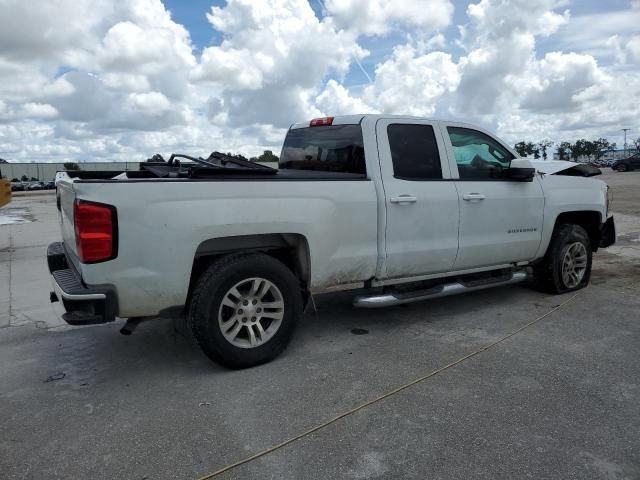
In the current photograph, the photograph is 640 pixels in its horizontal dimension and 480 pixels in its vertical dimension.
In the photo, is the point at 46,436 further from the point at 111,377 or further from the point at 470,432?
the point at 470,432

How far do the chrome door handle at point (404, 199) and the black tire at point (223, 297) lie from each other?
3.59ft

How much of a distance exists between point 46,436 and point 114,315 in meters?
0.78

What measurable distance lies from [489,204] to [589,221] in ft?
6.55

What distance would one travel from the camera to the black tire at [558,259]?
225 inches

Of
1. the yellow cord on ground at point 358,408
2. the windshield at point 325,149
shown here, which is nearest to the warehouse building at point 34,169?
the windshield at point 325,149

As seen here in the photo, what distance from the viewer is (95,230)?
3.21m

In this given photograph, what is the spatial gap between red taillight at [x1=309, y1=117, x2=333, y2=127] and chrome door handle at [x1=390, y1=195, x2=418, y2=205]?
1.03 meters

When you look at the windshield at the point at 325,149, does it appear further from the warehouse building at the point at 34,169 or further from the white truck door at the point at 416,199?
the warehouse building at the point at 34,169

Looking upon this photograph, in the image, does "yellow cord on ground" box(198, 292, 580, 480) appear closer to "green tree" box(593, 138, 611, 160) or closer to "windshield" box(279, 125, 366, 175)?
"windshield" box(279, 125, 366, 175)

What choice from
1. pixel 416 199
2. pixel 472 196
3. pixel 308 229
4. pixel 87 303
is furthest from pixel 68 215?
pixel 472 196

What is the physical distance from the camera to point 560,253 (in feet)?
18.8

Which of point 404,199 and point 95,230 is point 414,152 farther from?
point 95,230

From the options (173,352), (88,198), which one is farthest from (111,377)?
(88,198)

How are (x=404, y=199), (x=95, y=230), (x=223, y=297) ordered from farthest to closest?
1. (x=404, y=199)
2. (x=223, y=297)
3. (x=95, y=230)
